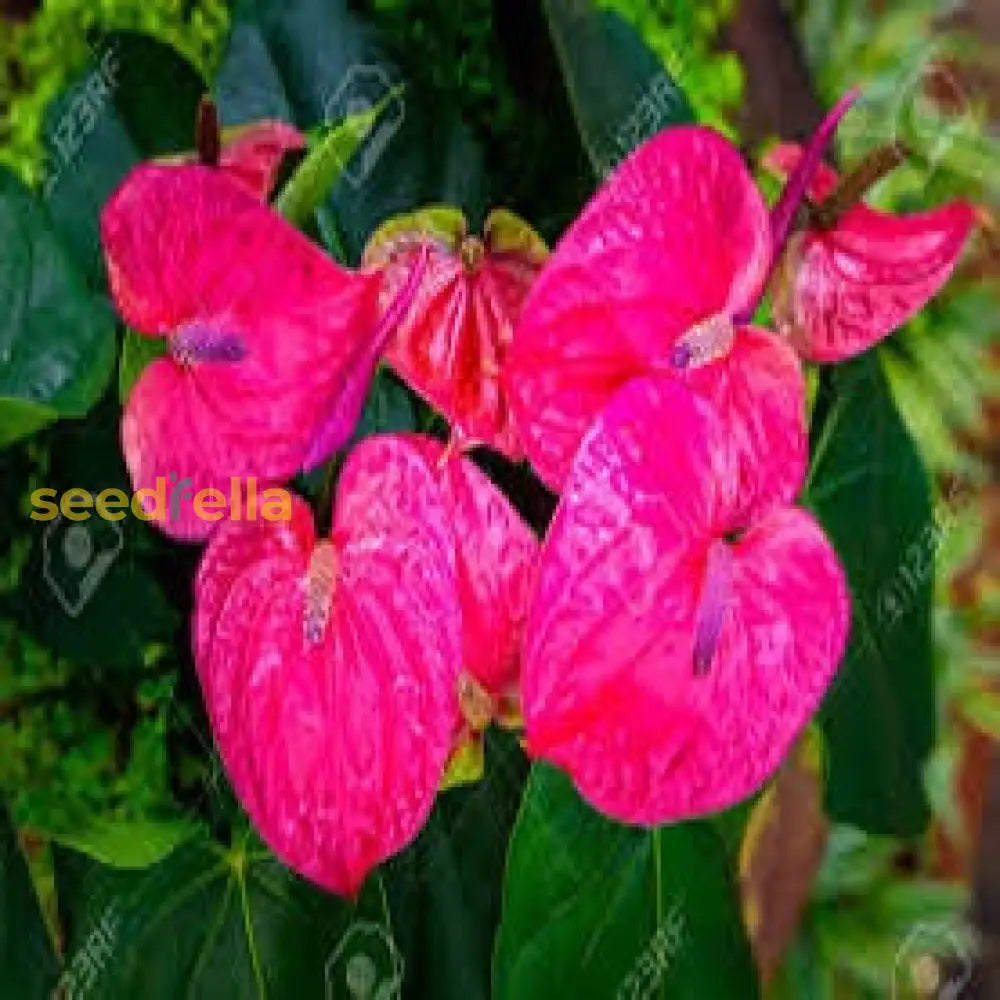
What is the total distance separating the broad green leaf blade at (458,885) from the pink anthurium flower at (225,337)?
11 centimetres

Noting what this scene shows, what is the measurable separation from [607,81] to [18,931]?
0.24 meters

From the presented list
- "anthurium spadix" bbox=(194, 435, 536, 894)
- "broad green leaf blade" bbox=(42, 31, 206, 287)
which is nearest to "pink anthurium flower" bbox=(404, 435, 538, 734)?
"anthurium spadix" bbox=(194, 435, 536, 894)

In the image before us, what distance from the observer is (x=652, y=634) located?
37cm

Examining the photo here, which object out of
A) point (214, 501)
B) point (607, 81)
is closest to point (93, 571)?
point (214, 501)

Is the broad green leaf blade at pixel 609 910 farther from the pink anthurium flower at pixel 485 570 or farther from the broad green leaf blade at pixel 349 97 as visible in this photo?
the broad green leaf blade at pixel 349 97

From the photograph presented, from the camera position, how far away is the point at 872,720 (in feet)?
1.59

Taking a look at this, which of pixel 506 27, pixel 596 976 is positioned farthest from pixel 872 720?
pixel 506 27

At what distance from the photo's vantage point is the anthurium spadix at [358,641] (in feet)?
1.22

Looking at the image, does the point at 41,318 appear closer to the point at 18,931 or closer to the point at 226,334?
the point at 226,334

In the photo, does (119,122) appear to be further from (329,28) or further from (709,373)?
(709,373)

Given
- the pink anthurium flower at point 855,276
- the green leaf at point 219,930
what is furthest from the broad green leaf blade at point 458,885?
the pink anthurium flower at point 855,276

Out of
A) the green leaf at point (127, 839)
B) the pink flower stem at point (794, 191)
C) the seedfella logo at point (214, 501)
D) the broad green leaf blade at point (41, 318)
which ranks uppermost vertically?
the pink flower stem at point (794, 191)

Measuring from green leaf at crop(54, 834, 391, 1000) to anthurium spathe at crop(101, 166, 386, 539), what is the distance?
11cm

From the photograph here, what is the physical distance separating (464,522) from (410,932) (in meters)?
0.13
